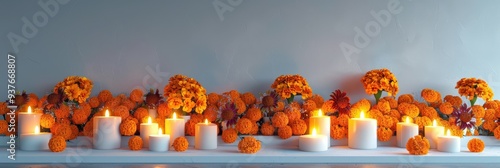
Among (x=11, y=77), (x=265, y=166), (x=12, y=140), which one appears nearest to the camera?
(x=265, y=166)

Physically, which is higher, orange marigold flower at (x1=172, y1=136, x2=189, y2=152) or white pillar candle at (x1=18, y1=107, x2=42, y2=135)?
white pillar candle at (x1=18, y1=107, x2=42, y2=135)

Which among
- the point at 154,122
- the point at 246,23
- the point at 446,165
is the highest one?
the point at 246,23

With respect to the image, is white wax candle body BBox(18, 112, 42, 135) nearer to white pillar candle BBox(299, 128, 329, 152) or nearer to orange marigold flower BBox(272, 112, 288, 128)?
orange marigold flower BBox(272, 112, 288, 128)

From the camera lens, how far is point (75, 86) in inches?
110

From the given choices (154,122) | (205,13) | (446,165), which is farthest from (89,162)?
(446,165)

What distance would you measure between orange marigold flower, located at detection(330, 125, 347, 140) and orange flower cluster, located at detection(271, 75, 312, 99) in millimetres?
213

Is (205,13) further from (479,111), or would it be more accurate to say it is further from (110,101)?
(479,111)

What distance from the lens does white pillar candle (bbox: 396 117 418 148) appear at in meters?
2.76

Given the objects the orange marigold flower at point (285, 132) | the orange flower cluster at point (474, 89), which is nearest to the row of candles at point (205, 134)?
the orange marigold flower at point (285, 132)

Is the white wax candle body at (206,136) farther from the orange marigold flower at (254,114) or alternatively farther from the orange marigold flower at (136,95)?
the orange marigold flower at (136,95)

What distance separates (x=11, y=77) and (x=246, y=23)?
4.28 ft

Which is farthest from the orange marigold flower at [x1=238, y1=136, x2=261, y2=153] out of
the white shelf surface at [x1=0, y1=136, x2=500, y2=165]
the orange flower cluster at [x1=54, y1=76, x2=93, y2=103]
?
the orange flower cluster at [x1=54, y1=76, x2=93, y2=103]

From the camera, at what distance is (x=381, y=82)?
9.43 feet

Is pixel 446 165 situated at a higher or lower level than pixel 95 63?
lower
